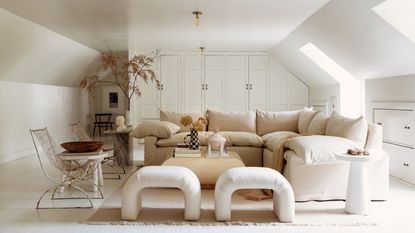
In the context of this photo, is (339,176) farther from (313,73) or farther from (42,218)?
(313,73)

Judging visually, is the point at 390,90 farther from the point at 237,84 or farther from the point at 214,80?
the point at 214,80

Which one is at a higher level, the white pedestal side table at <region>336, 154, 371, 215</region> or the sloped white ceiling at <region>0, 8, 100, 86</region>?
the sloped white ceiling at <region>0, 8, 100, 86</region>

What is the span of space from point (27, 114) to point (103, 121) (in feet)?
16.8

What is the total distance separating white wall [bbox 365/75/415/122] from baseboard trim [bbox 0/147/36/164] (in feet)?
20.1

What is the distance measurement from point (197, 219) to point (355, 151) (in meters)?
1.61

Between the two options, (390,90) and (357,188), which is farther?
(390,90)

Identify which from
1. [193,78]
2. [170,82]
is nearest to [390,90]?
[193,78]

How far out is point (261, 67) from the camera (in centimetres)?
947

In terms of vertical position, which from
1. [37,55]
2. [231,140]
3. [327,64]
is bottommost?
[231,140]

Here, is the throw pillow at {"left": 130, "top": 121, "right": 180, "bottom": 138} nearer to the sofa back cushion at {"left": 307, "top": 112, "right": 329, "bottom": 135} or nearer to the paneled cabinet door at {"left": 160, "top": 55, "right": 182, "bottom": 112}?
the sofa back cushion at {"left": 307, "top": 112, "right": 329, "bottom": 135}

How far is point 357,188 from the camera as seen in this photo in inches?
146

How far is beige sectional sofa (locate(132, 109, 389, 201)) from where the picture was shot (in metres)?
4.07

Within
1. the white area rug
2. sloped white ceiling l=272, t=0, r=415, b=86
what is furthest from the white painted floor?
sloped white ceiling l=272, t=0, r=415, b=86

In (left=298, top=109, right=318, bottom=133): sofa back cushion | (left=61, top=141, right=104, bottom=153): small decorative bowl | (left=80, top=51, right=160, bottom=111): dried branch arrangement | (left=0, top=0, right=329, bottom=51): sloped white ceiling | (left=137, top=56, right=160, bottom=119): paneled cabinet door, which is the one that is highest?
(left=0, top=0, right=329, bottom=51): sloped white ceiling
